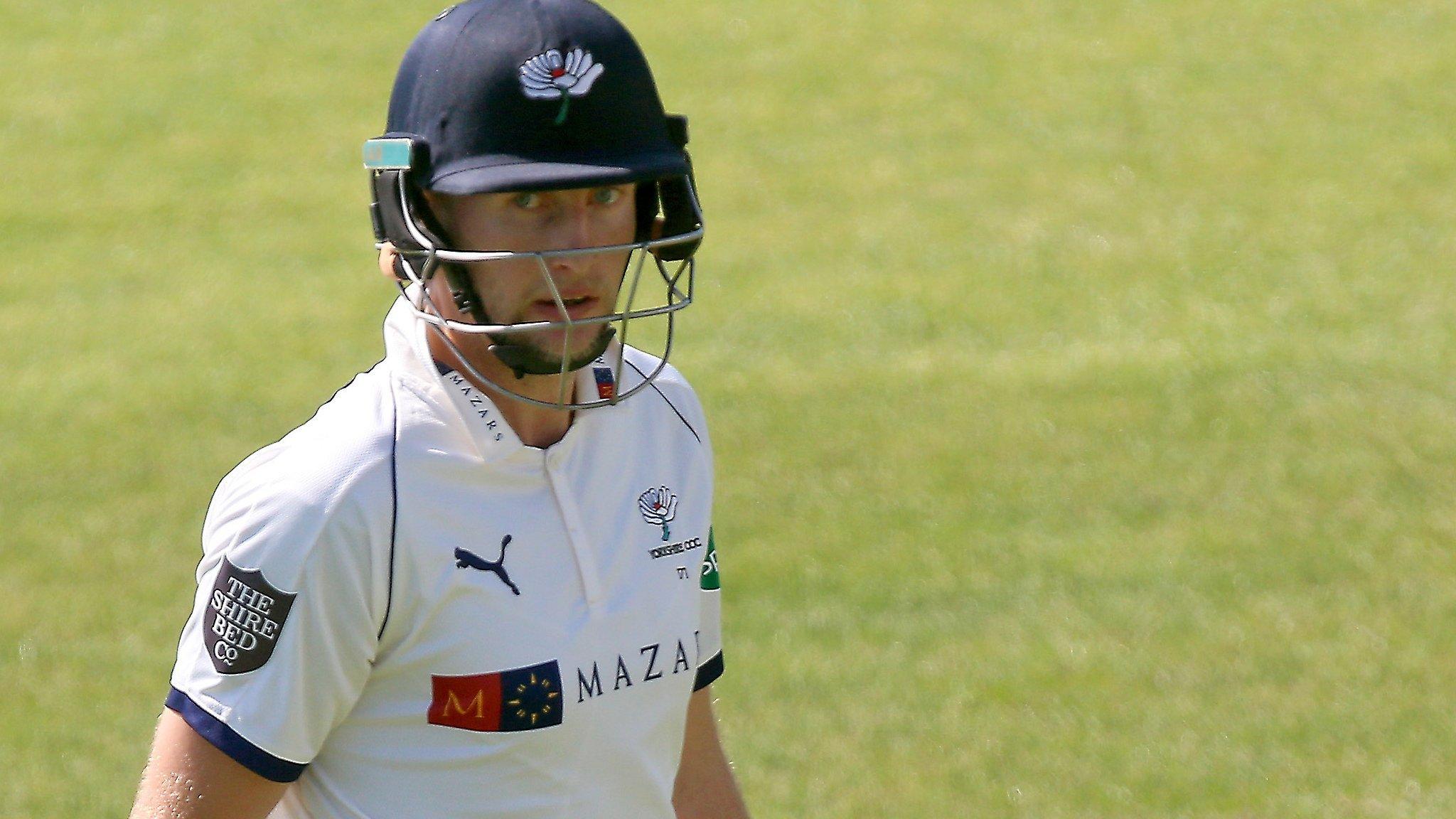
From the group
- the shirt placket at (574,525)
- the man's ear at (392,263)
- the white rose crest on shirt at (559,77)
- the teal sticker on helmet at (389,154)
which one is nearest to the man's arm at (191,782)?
the shirt placket at (574,525)

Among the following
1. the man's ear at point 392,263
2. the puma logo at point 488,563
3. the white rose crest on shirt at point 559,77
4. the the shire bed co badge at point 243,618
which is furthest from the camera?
the man's ear at point 392,263

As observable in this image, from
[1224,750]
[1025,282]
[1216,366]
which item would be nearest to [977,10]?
[1025,282]

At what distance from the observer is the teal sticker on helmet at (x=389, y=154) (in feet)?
9.11

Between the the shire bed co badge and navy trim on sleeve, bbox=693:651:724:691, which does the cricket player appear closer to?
the the shire bed co badge

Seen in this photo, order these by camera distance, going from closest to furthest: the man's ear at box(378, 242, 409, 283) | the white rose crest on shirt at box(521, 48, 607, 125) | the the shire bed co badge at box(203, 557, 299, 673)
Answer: the the shire bed co badge at box(203, 557, 299, 673) < the white rose crest on shirt at box(521, 48, 607, 125) < the man's ear at box(378, 242, 409, 283)

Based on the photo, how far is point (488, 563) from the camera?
106 inches

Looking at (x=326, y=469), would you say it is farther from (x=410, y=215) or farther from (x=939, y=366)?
(x=939, y=366)

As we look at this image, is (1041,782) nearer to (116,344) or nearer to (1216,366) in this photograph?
(1216,366)

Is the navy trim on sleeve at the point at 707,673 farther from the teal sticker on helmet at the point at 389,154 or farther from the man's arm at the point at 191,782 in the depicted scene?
the teal sticker on helmet at the point at 389,154

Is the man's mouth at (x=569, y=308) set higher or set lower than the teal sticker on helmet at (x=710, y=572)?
higher

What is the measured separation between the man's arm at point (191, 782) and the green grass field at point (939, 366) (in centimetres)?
393

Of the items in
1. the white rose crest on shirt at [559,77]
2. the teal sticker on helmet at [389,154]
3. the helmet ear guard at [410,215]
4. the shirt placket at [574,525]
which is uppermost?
the white rose crest on shirt at [559,77]

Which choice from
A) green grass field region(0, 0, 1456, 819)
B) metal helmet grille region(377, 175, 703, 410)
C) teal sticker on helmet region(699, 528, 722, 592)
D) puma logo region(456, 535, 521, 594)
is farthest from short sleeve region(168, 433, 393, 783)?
green grass field region(0, 0, 1456, 819)

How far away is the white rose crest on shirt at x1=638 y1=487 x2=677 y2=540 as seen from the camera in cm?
298
